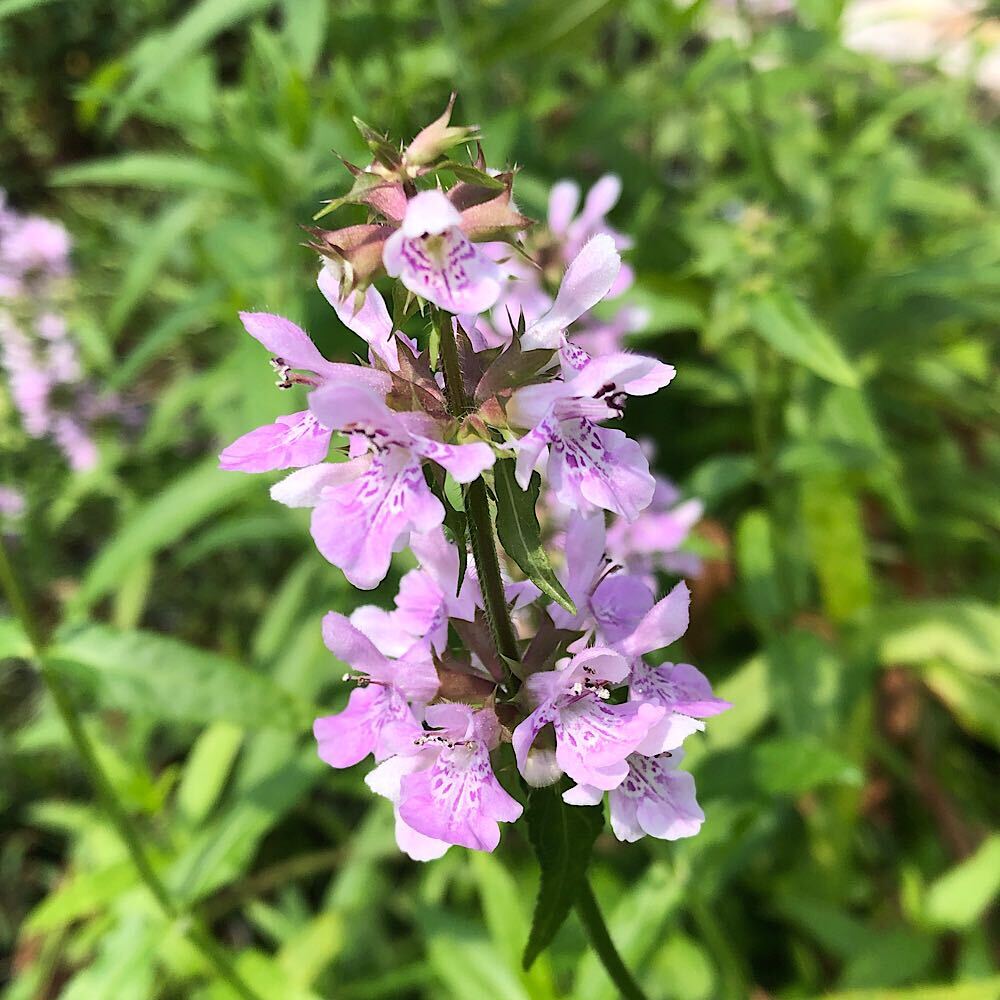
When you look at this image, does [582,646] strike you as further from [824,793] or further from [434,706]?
[824,793]

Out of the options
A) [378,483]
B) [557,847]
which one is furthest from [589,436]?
[557,847]

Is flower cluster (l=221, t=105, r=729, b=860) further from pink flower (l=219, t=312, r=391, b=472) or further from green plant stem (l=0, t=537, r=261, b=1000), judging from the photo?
green plant stem (l=0, t=537, r=261, b=1000)

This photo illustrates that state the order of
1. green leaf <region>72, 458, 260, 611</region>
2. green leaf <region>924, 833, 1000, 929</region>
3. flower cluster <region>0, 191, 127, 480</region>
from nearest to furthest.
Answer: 1. green leaf <region>924, 833, 1000, 929</region>
2. green leaf <region>72, 458, 260, 611</region>
3. flower cluster <region>0, 191, 127, 480</region>

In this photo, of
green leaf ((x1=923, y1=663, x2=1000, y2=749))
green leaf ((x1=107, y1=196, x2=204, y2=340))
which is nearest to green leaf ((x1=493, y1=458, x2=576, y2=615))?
green leaf ((x1=923, y1=663, x2=1000, y2=749))

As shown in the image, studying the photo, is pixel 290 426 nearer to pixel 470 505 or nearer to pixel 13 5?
pixel 470 505

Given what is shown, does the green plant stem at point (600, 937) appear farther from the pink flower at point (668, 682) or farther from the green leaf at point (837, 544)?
the green leaf at point (837, 544)
